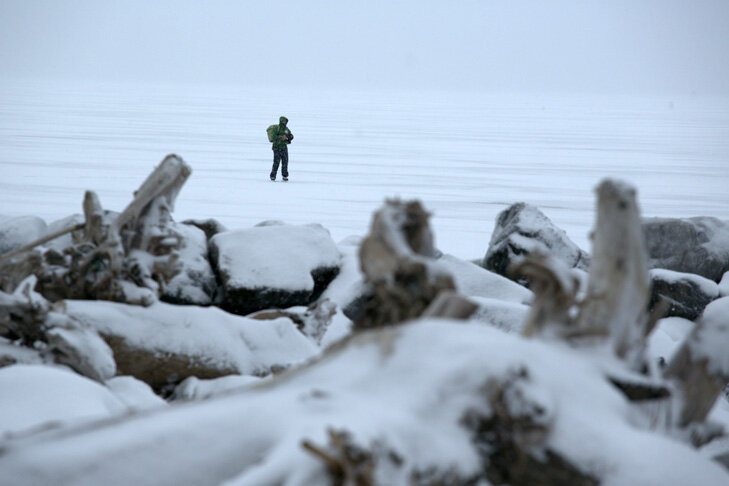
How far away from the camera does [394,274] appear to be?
2432 millimetres

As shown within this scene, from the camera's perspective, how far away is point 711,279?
7.64m

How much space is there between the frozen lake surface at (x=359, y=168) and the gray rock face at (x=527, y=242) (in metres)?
1.03

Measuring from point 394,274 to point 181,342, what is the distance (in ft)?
7.56

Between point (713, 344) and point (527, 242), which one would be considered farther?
point (527, 242)

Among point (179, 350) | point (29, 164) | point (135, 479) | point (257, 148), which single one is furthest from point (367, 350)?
point (257, 148)

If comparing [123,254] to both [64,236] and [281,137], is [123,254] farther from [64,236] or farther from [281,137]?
[281,137]

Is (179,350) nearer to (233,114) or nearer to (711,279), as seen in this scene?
(711,279)

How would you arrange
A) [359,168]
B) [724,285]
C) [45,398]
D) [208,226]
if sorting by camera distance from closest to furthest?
[45,398] → [724,285] → [208,226] → [359,168]

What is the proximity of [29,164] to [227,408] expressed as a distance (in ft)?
47.1

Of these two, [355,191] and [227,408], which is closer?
[227,408]

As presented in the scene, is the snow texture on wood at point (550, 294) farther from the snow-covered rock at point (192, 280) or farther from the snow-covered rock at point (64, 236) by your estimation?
the snow-covered rock at point (192, 280)

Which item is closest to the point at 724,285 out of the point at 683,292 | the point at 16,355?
the point at 683,292

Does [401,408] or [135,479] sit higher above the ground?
[401,408]

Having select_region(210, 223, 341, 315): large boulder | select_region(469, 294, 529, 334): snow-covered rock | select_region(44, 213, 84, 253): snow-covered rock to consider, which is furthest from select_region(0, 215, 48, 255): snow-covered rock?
select_region(469, 294, 529, 334): snow-covered rock
